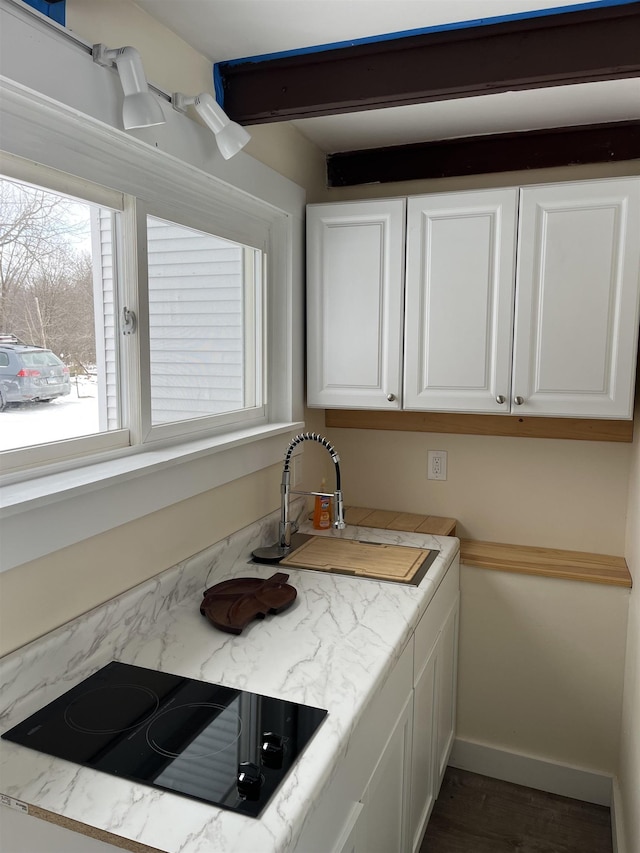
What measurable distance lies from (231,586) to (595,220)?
1.54 metres

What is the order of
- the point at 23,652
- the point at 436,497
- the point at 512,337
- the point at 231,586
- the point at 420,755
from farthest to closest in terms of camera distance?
the point at 436,497, the point at 512,337, the point at 420,755, the point at 231,586, the point at 23,652

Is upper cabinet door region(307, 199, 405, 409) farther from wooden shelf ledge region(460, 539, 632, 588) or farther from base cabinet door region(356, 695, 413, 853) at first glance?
base cabinet door region(356, 695, 413, 853)

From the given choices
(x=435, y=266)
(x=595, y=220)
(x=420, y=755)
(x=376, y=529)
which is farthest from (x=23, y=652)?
(x=595, y=220)

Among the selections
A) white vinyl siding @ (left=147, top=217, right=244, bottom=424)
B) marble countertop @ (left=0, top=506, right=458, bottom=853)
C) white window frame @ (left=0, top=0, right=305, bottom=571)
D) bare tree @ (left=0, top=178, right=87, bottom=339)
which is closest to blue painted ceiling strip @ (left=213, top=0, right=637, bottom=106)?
white window frame @ (left=0, top=0, right=305, bottom=571)

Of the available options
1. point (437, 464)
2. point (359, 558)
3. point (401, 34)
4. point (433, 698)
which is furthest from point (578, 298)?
point (433, 698)

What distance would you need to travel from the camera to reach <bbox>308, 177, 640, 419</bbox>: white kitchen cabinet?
6.59ft

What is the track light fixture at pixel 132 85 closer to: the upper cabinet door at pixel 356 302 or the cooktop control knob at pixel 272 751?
the upper cabinet door at pixel 356 302

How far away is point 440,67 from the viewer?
1.49m

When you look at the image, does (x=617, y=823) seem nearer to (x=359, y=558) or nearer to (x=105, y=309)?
(x=359, y=558)

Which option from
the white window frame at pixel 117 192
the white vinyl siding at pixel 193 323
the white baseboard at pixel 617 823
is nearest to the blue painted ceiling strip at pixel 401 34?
the white window frame at pixel 117 192

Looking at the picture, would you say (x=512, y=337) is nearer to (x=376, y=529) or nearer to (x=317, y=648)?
(x=376, y=529)

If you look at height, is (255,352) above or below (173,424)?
above

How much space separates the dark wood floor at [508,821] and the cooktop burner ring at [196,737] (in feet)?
4.09

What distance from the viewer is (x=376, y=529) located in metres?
2.40
